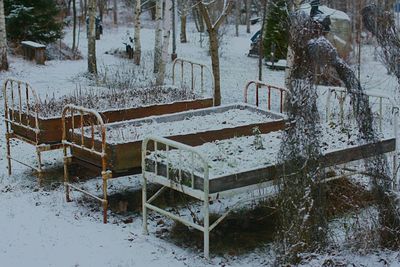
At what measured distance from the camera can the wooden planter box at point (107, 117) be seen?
9430 mm

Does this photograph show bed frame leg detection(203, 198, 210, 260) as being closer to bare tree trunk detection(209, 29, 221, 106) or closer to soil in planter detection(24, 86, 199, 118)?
soil in planter detection(24, 86, 199, 118)

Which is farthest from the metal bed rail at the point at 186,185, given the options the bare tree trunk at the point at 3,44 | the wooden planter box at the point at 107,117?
Answer: the bare tree trunk at the point at 3,44

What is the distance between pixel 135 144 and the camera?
819 centimetres

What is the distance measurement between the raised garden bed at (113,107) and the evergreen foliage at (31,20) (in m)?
9.59

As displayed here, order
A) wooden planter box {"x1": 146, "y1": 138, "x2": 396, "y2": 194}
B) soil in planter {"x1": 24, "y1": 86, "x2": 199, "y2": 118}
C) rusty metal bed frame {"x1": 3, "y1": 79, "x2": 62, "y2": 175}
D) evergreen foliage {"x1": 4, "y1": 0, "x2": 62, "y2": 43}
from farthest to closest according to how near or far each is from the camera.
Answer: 1. evergreen foliage {"x1": 4, "y1": 0, "x2": 62, "y2": 43}
2. soil in planter {"x1": 24, "y1": 86, "x2": 199, "y2": 118}
3. rusty metal bed frame {"x1": 3, "y1": 79, "x2": 62, "y2": 175}
4. wooden planter box {"x1": 146, "y1": 138, "x2": 396, "y2": 194}

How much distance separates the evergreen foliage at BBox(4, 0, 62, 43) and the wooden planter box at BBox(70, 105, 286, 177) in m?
11.5

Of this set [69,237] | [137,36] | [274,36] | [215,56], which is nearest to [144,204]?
[69,237]

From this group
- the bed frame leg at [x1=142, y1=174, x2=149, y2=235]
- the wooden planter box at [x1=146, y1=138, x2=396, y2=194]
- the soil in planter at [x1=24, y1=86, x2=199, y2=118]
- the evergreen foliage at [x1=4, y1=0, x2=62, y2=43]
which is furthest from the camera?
the evergreen foliage at [x1=4, y1=0, x2=62, y2=43]

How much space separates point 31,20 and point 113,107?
10.5 metres

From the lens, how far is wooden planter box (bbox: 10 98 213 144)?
30.9 feet

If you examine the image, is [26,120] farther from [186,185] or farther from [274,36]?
[274,36]

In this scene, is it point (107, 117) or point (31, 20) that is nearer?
point (107, 117)

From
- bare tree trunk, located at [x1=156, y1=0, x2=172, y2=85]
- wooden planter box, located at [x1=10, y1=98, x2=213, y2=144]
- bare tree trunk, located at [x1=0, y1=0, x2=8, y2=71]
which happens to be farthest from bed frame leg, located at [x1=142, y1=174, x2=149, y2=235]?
bare tree trunk, located at [x1=0, y1=0, x2=8, y2=71]

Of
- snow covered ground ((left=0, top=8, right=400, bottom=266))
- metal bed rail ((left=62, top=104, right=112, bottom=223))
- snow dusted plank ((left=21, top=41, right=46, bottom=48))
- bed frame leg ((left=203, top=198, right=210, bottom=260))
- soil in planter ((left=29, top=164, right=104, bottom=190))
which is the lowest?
snow covered ground ((left=0, top=8, right=400, bottom=266))
